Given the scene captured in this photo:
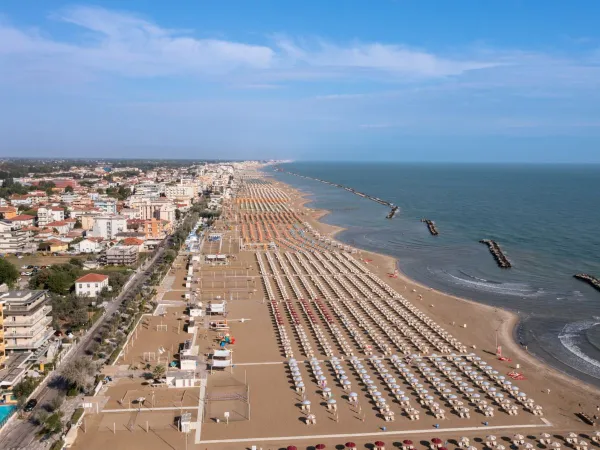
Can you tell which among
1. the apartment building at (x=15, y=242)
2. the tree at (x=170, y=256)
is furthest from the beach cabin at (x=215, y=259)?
the apartment building at (x=15, y=242)

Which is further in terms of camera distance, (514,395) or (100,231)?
(100,231)

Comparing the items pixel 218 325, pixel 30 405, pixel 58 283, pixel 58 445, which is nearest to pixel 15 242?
pixel 58 283

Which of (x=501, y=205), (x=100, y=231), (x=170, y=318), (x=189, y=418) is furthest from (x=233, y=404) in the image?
(x=501, y=205)

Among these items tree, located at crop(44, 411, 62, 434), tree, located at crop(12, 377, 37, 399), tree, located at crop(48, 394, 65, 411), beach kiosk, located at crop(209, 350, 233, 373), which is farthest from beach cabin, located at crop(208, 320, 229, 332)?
tree, located at crop(44, 411, 62, 434)

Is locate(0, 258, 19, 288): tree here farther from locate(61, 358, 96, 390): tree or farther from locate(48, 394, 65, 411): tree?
locate(48, 394, 65, 411): tree

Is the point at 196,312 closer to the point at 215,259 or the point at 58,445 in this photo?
the point at 58,445

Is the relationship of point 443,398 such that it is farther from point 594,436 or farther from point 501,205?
point 501,205
